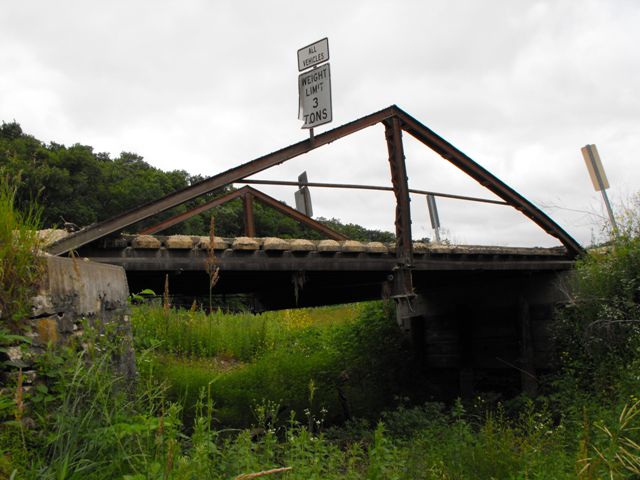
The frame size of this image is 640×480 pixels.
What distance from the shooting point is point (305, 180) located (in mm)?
8289

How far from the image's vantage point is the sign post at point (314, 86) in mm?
7383

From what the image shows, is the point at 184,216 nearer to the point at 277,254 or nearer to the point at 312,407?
the point at 277,254

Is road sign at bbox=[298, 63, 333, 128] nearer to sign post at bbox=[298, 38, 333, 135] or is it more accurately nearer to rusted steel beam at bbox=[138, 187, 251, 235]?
sign post at bbox=[298, 38, 333, 135]

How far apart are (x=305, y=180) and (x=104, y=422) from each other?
5467 millimetres

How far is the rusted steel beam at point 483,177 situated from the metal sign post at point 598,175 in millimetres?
1212

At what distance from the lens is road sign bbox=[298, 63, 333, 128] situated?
7.38m

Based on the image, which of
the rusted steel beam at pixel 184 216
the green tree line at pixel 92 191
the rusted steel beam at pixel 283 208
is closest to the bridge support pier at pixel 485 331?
the rusted steel beam at pixel 283 208

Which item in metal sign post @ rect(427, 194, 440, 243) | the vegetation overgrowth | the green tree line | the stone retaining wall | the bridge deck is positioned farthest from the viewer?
the green tree line

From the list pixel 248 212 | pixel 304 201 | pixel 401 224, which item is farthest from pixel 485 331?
pixel 248 212

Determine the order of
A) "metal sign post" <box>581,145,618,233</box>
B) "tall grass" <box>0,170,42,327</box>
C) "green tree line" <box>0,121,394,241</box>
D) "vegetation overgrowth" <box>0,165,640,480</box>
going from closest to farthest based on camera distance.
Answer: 1. "vegetation overgrowth" <box>0,165,640,480</box>
2. "tall grass" <box>0,170,42,327</box>
3. "metal sign post" <box>581,145,618,233</box>
4. "green tree line" <box>0,121,394,241</box>

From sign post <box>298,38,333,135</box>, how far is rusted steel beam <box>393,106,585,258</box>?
1.69m

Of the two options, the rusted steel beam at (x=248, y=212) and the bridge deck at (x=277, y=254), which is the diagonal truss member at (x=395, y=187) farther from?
the rusted steel beam at (x=248, y=212)

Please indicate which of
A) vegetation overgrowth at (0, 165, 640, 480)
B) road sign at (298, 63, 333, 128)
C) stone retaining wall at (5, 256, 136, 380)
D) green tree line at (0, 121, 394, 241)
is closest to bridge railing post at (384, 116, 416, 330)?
road sign at (298, 63, 333, 128)

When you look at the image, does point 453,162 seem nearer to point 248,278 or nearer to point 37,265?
point 248,278
